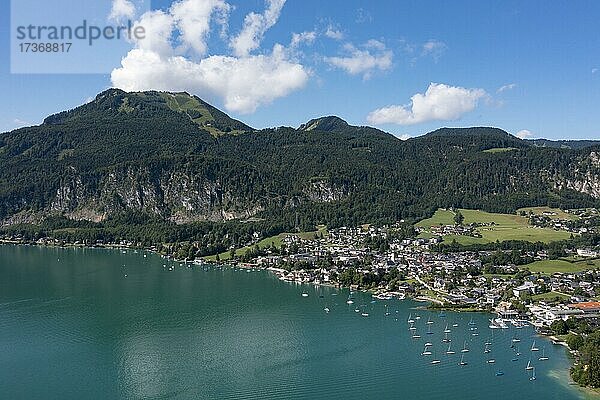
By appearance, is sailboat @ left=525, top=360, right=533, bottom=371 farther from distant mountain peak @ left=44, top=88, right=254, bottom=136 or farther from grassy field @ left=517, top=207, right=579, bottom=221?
distant mountain peak @ left=44, top=88, right=254, bottom=136

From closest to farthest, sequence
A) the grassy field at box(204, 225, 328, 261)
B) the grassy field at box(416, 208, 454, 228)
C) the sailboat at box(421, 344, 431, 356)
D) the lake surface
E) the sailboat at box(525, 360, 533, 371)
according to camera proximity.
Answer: the lake surface
the sailboat at box(525, 360, 533, 371)
the sailboat at box(421, 344, 431, 356)
the grassy field at box(204, 225, 328, 261)
the grassy field at box(416, 208, 454, 228)

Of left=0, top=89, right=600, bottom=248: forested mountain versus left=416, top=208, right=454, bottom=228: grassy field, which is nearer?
left=416, top=208, right=454, bottom=228: grassy field

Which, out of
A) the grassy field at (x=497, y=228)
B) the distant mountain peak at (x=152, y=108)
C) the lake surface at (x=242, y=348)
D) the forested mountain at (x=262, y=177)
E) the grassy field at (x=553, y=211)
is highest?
Result: the distant mountain peak at (x=152, y=108)

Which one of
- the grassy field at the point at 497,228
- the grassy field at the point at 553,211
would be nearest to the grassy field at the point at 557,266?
the grassy field at the point at 497,228

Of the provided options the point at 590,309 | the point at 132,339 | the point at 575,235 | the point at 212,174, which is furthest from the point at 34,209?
→ the point at 590,309

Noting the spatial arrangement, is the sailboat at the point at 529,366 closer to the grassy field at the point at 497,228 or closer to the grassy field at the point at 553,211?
the grassy field at the point at 497,228

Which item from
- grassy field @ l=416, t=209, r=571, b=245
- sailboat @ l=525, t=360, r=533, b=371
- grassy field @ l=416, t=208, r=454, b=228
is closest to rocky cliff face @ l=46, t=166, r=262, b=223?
grassy field @ l=416, t=208, r=454, b=228

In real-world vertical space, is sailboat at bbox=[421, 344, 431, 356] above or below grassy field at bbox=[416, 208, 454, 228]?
below
